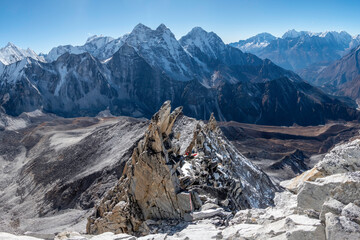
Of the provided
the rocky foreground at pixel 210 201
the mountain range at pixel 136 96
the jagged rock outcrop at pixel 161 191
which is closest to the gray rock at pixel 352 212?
the rocky foreground at pixel 210 201

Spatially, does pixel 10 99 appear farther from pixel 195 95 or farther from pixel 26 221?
pixel 26 221

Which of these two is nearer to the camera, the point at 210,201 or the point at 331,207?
the point at 331,207

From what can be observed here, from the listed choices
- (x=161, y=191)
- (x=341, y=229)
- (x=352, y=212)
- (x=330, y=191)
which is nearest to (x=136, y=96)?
(x=161, y=191)

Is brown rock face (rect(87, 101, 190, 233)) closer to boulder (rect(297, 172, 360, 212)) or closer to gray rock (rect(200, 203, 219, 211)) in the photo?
gray rock (rect(200, 203, 219, 211))

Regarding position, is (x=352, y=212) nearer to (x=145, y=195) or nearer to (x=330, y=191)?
(x=330, y=191)

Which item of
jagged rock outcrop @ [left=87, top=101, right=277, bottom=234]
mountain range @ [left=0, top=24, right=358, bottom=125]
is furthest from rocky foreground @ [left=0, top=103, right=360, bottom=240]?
mountain range @ [left=0, top=24, right=358, bottom=125]

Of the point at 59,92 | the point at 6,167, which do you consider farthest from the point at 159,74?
the point at 6,167

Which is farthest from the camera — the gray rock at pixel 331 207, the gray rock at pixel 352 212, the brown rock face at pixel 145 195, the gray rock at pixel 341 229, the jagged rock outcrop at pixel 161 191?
the brown rock face at pixel 145 195

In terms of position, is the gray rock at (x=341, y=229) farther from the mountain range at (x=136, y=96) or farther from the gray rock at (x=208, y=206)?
the mountain range at (x=136, y=96)
